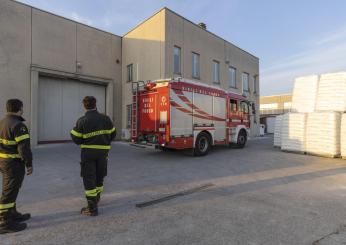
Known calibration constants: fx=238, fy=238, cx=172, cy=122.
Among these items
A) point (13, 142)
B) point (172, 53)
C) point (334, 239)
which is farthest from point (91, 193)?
point (172, 53)

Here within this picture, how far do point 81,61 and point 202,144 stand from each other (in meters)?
9.61

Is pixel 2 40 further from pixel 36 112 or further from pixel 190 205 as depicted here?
pixel 190 205

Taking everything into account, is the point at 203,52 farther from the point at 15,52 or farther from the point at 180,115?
the point at 15,52

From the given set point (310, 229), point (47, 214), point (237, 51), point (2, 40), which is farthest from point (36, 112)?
point (237, 51)

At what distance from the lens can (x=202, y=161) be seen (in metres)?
9.11

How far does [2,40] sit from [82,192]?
430 inches

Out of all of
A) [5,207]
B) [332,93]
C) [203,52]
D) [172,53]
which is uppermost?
[203,52]

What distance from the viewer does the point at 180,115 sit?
9.43 metres

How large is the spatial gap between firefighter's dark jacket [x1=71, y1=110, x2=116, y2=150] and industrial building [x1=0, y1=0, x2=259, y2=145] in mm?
10285

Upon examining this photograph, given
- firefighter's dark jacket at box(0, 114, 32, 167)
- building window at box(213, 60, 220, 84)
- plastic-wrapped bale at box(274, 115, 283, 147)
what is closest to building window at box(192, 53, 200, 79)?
building window at box(213, 60, 220, 84)

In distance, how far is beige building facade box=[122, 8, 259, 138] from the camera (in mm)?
14602

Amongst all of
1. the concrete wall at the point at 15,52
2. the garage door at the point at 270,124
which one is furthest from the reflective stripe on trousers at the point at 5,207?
the garage door at the point at 270,124

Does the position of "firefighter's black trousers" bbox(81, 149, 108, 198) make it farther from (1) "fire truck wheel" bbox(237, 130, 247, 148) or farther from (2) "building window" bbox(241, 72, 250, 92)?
(2) "building window" bbox(241, 72, 250, 92)

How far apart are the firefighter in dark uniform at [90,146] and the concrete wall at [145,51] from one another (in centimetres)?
1061
